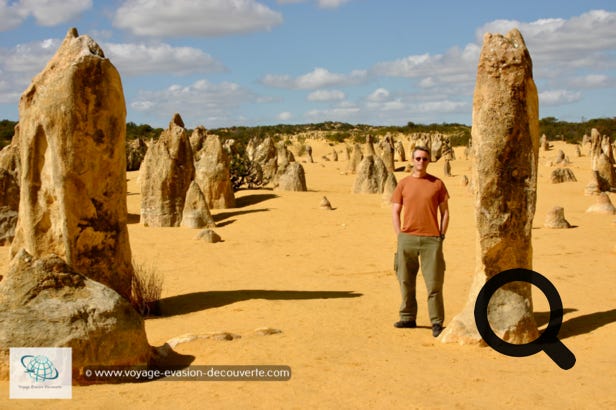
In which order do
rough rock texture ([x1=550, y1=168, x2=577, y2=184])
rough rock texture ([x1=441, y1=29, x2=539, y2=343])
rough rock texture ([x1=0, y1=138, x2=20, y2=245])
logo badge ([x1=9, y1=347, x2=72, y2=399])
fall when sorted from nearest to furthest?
logo badge ([x1=9, y1=347, x2=72, y2=399]) → rough rock texture ([x1=441, y1=29, x2=539, y2=343]) → rough rock texture ([x1=0, y1=138, x2=20, y2=245]) → rough rock texture ([x1=550, y1=168, x2=577, y2=184])

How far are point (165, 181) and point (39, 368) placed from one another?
38.4 ft

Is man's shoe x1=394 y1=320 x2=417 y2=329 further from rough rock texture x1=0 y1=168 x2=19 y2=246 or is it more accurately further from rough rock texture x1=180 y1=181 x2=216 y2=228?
rough rock texture x1=0 y1=168 x2=19 y2=246

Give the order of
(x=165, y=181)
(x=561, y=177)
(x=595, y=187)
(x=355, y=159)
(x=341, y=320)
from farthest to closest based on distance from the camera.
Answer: (x=355, y=159) < (x=561, y=177) < (x=595, y=187) < (x=165, y=181) < (x=341, y=320)

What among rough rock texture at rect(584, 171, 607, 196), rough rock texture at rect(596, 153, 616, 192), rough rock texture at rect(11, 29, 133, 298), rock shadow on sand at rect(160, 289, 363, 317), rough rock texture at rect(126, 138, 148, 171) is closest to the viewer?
rough rock texture at rect(11, 29, 133, 298)

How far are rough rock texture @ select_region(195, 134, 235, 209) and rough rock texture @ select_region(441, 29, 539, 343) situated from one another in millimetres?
12344

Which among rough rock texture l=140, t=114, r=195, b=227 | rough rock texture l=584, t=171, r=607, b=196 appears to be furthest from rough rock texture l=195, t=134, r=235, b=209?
rough rock texture l=584, t=171, r=607, b=196

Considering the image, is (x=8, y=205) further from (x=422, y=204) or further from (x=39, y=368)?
(x=39, y=368)

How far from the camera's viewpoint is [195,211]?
614 inches

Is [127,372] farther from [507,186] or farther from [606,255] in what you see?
[606,255]

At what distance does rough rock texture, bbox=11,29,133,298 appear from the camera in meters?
7.38

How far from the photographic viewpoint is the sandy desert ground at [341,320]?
15.8 ft

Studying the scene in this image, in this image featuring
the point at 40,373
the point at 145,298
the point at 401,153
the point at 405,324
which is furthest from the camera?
the point at 401,153

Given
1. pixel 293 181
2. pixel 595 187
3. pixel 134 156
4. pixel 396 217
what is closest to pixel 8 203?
pixel 293 181

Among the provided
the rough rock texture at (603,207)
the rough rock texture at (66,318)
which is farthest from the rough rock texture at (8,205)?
the rough rock texture at (603,207)
